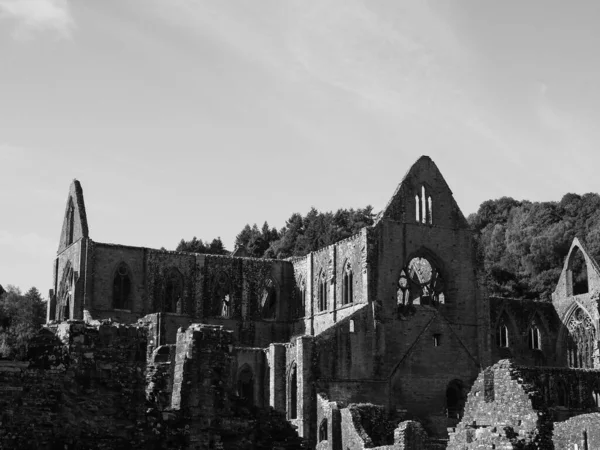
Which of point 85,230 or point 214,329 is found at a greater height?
point 85,230

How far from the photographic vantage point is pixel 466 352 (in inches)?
2149

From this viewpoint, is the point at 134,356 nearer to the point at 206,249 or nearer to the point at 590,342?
the point at 590,342

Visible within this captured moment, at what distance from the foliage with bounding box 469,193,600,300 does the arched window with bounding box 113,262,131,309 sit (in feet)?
122

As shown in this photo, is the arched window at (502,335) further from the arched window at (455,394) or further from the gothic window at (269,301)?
the gothic window at (269,301)

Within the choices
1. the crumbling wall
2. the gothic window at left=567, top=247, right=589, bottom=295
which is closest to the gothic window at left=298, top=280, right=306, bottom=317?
the gothic window at left=567, top=247, right=589, bottom=295

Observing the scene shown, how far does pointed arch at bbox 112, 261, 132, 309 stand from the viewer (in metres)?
58.1

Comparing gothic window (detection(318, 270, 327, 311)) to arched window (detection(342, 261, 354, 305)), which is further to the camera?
gothic window (detection(318, 270, 327, 311))

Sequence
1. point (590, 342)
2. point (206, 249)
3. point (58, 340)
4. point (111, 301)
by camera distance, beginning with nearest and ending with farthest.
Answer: point (58, 340) → point (111, 301) → point (590, 342) → point (206, 249)

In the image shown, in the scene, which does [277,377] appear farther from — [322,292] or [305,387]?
[322,292]

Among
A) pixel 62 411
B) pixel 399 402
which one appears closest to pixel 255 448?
pixel 62 411

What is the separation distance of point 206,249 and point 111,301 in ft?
134

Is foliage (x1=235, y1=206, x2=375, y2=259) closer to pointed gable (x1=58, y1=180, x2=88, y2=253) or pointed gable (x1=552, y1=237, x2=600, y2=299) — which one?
pointed gable (x1=552, y1=237, x2=600, y2=299)

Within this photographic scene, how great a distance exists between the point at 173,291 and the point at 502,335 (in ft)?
66.9

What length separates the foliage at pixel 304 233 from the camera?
3625 inches
